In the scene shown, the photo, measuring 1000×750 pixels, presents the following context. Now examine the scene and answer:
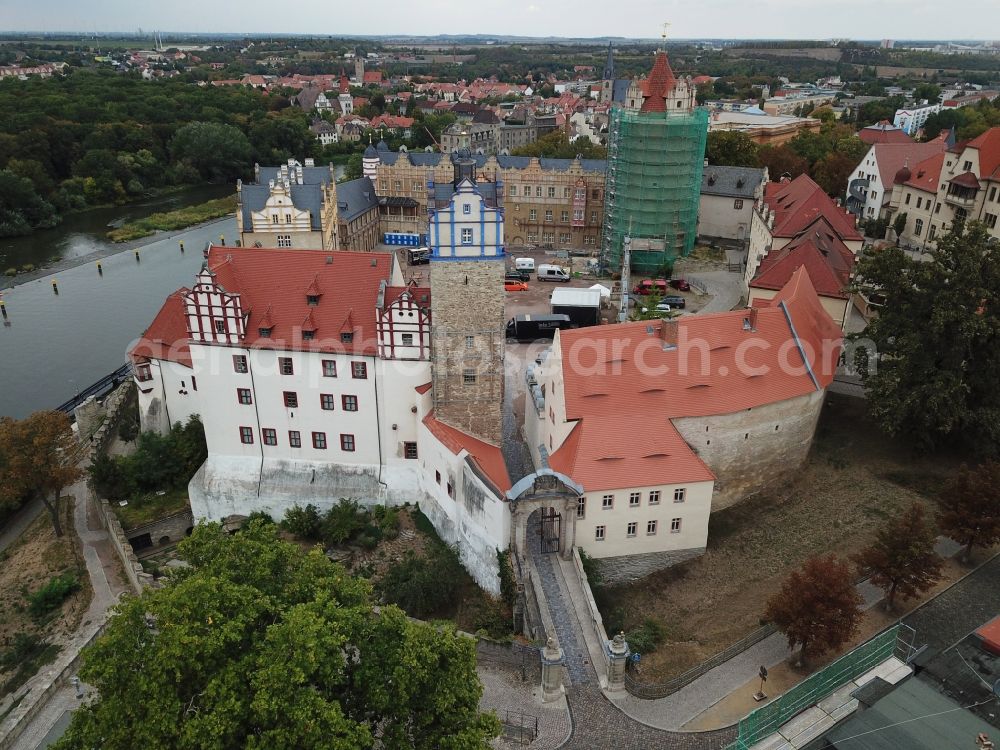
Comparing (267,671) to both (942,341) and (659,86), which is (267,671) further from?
(659,86)

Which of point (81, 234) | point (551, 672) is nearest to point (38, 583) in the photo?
point (551, 672)

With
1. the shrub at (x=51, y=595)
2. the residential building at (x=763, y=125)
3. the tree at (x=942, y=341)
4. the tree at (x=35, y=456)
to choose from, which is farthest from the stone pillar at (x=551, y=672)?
the residential building at (x=763, y=125)

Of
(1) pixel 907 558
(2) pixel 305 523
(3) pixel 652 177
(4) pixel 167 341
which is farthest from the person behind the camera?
(3) pixel 652 177

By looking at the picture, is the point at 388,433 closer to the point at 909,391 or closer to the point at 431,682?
the point at 431,682

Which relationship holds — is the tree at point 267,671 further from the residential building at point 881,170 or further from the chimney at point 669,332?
the residential building at point 881,170

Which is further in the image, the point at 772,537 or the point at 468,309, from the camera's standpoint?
the point at 772,537

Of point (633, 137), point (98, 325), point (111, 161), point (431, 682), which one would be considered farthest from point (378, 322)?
point (111, 161)

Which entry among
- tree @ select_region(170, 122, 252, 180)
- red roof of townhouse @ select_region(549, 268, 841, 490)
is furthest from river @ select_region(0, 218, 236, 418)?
red roof of townhouse @ select_region(549, 268, 841, 490)
